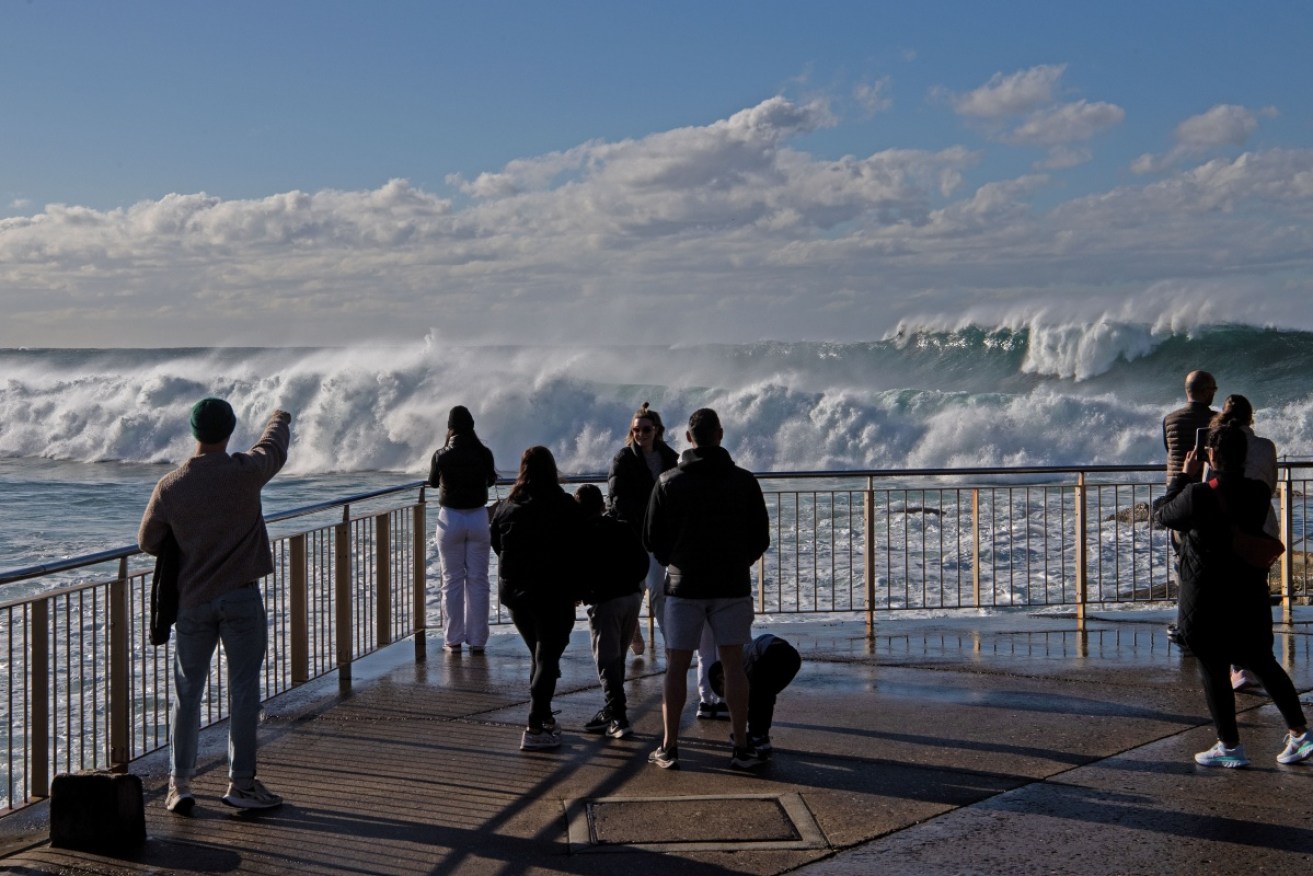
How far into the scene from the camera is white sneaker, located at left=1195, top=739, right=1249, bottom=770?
648 cm

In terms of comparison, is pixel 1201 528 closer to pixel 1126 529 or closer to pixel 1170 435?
pixel 1170 435

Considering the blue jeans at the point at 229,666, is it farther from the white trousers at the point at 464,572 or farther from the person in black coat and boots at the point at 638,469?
the white trousers at the point at 464,572

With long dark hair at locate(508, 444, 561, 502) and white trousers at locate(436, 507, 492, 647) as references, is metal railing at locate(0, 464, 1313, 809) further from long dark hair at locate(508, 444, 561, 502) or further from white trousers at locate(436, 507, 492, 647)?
long dark hair at locate(508, 444, 561, 502)

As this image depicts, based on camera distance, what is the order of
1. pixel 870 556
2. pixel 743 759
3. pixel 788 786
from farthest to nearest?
pixel 870 556
pixel 743 759
pixel 788 786

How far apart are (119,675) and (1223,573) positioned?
16.2 feet

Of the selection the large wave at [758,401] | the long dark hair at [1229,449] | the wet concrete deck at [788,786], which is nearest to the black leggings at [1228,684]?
the wet concrete deck at [788,786]

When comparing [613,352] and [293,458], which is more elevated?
[613,352]

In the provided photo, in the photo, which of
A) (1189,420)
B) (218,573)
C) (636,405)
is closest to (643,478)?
(218,573)

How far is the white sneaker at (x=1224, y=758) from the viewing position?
21.2ft

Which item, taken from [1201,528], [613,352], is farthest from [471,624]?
[613,352]

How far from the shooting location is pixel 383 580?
31.2 feet

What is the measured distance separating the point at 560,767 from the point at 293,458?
3567 centimetres

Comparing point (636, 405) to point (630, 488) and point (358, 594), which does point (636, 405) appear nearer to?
point (358, 594)

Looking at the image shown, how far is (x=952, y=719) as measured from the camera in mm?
7570
